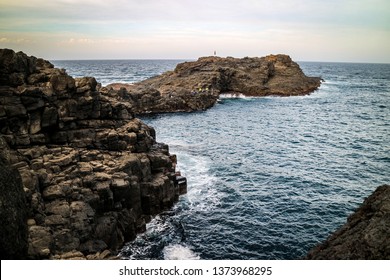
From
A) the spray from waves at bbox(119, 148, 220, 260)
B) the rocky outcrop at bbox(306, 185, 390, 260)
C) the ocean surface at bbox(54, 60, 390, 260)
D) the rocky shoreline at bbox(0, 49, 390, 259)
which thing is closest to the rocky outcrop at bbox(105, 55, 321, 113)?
the ocean surface at bbox(54, 60, 390, 260)

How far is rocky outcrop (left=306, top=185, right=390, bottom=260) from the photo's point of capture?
1001 cm

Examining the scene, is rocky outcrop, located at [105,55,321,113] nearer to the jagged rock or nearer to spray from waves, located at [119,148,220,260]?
spray from waves, located at [119,148,220,260]

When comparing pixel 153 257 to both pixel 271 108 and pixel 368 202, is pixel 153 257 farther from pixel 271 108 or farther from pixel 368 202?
pixel 271 108

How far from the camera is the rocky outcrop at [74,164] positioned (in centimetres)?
2127

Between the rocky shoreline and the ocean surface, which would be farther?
the ocean surface

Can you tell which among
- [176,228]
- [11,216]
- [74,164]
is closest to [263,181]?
[176,228]

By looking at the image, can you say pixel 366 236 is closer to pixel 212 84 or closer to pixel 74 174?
pixel 74 174

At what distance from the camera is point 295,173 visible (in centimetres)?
3897

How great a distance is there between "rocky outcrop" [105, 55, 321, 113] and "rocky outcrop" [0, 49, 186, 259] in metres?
46.4

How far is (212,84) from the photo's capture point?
101438 millimetres

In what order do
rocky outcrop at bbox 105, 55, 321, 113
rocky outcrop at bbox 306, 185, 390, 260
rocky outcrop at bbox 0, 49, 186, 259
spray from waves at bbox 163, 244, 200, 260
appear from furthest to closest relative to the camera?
rocky outcrop at bbox 105, 55, 321, 113 → spray from waves at bbox 163, 244, 200, 260 → rocky outcrop at bbox 0, 49, 186, 259 → rocky outcrop at bbox 306, 185, 390, 260

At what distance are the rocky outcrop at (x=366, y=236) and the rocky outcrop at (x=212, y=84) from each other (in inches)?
2678

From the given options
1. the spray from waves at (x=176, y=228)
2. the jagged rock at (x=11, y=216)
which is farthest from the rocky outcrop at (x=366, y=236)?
the spray from waves at (x=176, y=228)
